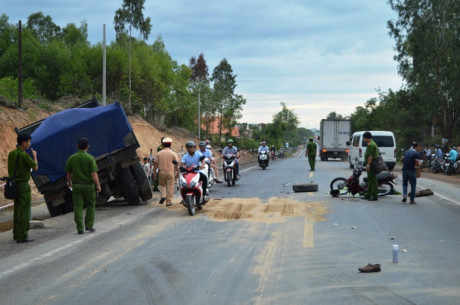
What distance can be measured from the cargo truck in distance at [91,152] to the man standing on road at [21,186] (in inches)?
132

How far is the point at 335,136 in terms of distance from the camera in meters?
47.8

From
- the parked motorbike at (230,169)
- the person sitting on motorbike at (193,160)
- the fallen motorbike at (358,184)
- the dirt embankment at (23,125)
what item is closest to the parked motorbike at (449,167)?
the parked motorbike at (230,169)

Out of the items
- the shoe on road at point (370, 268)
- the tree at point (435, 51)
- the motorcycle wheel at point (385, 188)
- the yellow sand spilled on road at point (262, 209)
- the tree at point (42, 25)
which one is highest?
the tree at point (42, 25)

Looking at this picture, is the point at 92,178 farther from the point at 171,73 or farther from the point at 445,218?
the point at 171,73

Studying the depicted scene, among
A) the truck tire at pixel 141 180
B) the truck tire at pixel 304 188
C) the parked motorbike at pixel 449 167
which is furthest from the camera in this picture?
the parked motorbike at pixel 449 167

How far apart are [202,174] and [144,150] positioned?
105ft

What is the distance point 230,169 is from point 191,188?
27.4 ft

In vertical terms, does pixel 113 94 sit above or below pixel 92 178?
above

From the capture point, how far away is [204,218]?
1204 centimetres

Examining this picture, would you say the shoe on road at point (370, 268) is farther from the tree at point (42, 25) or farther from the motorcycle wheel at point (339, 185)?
the tree at point (42, 25)

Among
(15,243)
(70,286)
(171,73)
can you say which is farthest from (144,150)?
(70,286)

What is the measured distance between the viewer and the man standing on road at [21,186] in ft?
30.9

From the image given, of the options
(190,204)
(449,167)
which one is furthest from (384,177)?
(449,167)

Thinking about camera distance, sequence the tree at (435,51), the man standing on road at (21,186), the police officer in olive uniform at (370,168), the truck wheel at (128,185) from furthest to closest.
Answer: the tree at (435,51)
the police officer in olive uniform at (370,168)
the truck wheel at (128,185)
the man standing on road at (21,186)
